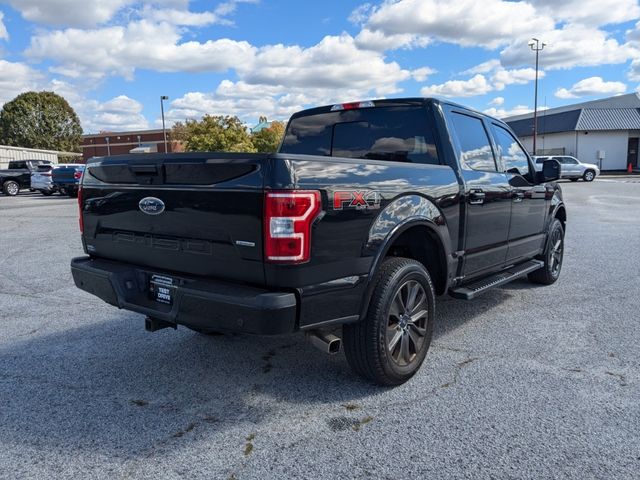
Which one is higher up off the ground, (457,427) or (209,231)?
(209,231)

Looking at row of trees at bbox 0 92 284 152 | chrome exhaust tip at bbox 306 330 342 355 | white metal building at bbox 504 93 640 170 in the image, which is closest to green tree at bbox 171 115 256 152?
row of trees at bbox 0 92 284 152

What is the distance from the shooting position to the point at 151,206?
336 cm

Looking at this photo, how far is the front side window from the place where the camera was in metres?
5.21

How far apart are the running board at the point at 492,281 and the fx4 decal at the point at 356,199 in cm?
134

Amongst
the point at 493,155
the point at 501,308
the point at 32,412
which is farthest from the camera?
the point at 501,308

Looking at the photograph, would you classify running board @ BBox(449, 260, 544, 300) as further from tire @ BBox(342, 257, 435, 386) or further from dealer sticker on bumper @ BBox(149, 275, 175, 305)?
dealer sticker on bumper @ BBox(149, 275, 175, 305)

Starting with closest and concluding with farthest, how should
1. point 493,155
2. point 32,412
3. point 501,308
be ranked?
point 32,412 → point 493,155 → point 501,308

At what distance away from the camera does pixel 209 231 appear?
3080 millimetres

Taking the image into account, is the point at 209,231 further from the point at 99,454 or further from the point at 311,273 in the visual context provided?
the point at 99,454

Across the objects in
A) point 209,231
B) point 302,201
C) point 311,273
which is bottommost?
point 311,273

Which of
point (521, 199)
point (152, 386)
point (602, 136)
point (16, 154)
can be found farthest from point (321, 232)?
point (16, 154)

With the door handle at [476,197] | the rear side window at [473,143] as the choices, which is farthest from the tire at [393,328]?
the rear side window at [473,143]

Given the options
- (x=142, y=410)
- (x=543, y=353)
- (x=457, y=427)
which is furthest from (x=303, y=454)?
→ (x=543, y=353)

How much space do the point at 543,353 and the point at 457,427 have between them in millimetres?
1508
